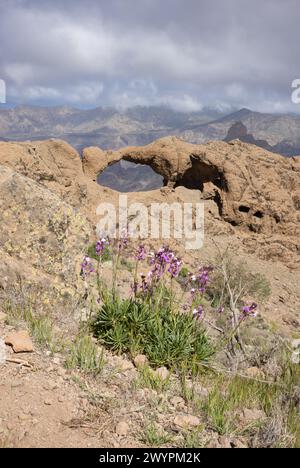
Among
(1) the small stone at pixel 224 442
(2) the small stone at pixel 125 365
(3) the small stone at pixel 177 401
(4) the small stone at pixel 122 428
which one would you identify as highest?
(4) the small stone at pixel 122 428

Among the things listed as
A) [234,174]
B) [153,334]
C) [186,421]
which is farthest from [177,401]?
[234,174]

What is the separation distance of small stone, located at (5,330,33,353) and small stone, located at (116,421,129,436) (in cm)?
143

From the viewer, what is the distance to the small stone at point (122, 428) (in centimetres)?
347

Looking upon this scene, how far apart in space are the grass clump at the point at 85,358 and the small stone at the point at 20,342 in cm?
46

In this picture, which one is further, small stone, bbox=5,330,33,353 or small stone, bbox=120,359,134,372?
small stone, bbox=120,359,134,372

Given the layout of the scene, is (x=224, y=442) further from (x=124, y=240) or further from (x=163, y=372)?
(x=124, y=240)

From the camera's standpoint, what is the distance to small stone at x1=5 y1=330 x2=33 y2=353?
441 centimetres

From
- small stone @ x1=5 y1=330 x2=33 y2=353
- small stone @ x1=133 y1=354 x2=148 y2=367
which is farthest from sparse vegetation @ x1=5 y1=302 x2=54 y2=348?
small stone @ x1=133 y1=354 x2=148 y2=367

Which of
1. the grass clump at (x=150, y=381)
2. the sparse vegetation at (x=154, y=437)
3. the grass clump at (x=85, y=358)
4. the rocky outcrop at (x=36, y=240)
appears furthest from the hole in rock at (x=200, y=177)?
the sparse vegetation at (x=154, y=437)

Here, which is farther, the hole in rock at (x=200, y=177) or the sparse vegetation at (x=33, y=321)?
the hole in rock at (x=200, y=177)

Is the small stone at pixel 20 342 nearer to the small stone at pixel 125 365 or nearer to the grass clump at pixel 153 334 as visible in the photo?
the grass clump at pixel 153 334

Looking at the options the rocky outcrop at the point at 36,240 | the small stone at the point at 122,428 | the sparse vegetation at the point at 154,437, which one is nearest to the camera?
the sparse vegetation at the point at 154,437

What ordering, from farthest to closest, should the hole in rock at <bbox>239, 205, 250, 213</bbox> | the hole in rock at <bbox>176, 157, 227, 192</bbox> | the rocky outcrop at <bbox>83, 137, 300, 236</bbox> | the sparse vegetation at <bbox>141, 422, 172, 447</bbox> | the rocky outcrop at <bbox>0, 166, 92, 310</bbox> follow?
the hole in rock at <bbox>176, 157, 227, 192</bbox> < the hole in rock at <bbox>239, 205, 250, 213</bbox> < the rocky outcrop at <bbox>83, 137, 300, 236</bbox> < the rocky outcrop at <bbox>0, 166, 92, 310</bbox> < the sparse vegetation at <bbox>141, 422, 172, 447</bbox>

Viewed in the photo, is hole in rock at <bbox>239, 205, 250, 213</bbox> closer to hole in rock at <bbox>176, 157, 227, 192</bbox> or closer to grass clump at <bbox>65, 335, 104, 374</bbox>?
hole in rock at <bbox>176, 157, 227, 192</bbox>
